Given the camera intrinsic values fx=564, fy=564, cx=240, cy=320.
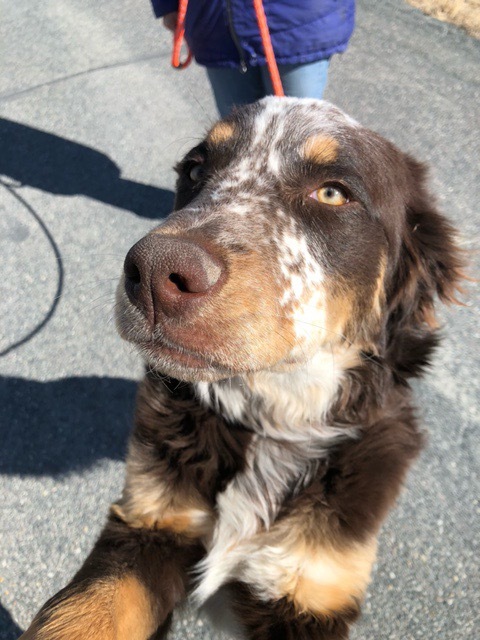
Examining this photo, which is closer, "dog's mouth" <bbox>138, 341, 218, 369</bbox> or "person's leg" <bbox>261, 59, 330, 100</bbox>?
"dog's mouth" <bbox>138, 341, 218, 369</bbox>

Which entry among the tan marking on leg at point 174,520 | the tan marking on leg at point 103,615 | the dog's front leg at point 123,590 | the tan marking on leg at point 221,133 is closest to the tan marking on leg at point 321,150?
the tan marking on leg at point 221,133

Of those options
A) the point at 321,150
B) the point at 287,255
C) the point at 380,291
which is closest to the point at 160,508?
the point at 287,255

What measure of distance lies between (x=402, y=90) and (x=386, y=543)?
14.1 ft

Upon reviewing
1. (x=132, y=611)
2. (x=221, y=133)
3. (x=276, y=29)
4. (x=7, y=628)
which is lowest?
(x=7, y=628)

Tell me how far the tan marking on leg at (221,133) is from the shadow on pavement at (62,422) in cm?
167

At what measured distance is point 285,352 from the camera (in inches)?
72.4

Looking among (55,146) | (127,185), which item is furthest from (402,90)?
(55,146)

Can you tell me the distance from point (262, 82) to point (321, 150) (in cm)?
150

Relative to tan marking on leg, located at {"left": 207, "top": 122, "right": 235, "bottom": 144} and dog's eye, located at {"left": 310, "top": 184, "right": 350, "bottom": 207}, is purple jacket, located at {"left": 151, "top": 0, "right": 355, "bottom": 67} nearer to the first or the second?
tan marking on leg, located at {"left": 207, "top": 122, "right": 235, "bottom": 144}

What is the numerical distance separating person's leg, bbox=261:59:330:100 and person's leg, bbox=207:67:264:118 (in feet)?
0.45

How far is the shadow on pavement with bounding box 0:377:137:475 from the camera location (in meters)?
3.03

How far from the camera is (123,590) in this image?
1988mm

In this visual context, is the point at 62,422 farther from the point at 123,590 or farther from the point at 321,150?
the point at 321,150

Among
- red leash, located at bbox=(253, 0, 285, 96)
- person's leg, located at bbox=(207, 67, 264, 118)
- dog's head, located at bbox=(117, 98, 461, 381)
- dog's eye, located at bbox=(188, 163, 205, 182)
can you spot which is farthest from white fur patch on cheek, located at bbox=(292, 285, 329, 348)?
person's leg, located at bbox=(207, 67, 264, 118)
